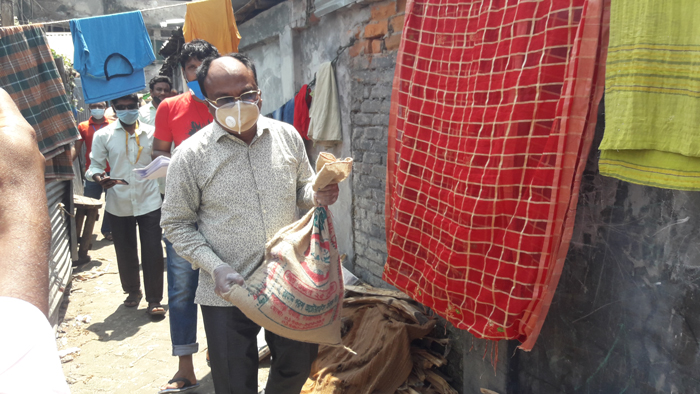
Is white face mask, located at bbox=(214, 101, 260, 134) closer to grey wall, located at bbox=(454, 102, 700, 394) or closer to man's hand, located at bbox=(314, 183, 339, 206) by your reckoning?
man's hand, located at bbox=(314, 183, 339, 206)

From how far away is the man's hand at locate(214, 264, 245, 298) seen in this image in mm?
2059

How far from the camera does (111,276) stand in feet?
19.8

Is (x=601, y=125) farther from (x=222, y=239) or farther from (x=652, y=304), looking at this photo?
(x=222, y=239)

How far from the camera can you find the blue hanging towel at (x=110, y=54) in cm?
601

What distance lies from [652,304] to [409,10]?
172cm

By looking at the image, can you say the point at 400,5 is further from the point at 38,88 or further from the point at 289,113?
the point at 38,88

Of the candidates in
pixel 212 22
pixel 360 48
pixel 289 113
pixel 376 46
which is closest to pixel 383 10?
pixel 376 46

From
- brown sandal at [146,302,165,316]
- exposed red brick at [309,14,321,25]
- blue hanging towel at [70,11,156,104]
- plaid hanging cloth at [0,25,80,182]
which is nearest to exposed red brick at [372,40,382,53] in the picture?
exposed red brick at [309,14,321,25]

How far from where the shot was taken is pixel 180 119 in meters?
3.53

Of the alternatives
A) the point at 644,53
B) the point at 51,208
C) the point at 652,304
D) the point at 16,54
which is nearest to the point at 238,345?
the point at 652,304

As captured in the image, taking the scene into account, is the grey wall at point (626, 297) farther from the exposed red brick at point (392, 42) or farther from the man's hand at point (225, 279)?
the exposed red brick at point (392, 42)

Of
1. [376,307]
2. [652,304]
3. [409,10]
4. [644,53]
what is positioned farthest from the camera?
[376,307]

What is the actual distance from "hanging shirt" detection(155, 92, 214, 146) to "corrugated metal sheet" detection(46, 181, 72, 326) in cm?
158

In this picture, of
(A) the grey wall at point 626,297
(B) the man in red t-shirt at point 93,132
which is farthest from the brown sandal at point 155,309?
(A) the grey wall at point 626,297
